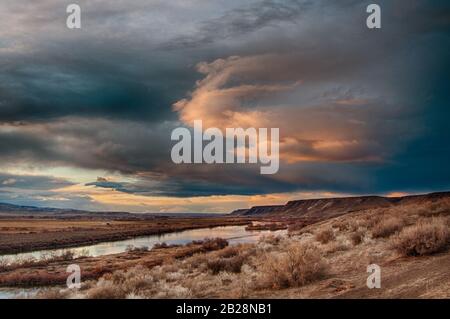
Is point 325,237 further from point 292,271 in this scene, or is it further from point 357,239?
point 292,271

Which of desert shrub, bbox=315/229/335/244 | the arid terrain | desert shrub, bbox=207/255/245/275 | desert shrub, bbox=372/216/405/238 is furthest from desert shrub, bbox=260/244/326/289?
desert shrub, bbox=315/229/335/244

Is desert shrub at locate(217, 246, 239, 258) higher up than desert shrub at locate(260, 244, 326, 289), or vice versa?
desert shrub at locate(260, 244, 326, 289)

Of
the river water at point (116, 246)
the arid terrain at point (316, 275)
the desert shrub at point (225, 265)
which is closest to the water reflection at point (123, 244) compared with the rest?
the river water at point (116, 246)

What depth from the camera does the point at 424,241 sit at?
13.9 metres

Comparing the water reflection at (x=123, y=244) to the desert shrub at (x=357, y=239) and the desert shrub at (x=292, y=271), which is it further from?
the desert shrub at (x=292, y=271)

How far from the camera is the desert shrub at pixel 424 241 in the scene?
13.8 m

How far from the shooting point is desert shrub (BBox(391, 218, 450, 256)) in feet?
45.4

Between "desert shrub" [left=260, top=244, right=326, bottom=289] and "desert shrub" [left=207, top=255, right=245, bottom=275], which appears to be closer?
"desert shrub" [left=260, top=244, right=326, bottom=289]

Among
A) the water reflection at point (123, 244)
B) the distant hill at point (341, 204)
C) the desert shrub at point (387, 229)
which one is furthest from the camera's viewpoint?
the distant hill at point (341, 204)

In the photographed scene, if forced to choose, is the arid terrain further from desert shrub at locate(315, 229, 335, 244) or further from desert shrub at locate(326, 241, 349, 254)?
desert shrub at locate(315, 229, 335, 244)

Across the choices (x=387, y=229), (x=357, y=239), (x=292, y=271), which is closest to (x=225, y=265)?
(x=292, y=271)
